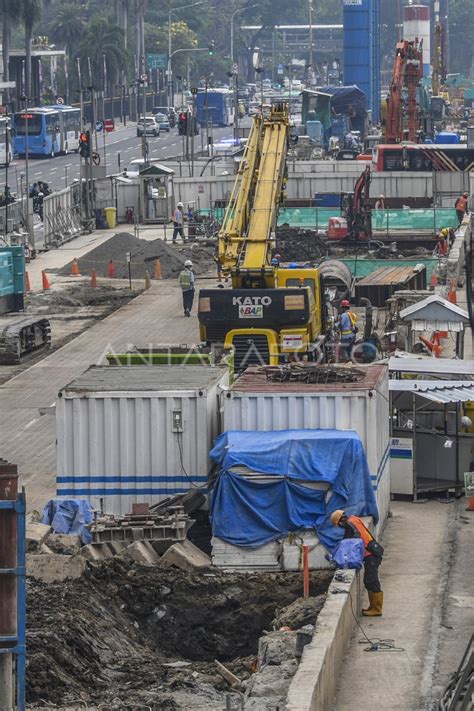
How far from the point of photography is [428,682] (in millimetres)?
17969

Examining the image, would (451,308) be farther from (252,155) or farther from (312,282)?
(252,155)

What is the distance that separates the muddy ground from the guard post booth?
5019 cm

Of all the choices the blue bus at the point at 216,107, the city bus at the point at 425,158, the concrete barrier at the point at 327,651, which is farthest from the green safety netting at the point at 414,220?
the blue bus at the point at 216,107

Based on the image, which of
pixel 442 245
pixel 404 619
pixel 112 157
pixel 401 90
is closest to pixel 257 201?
pixel 442 245

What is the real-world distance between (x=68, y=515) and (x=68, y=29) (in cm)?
14446

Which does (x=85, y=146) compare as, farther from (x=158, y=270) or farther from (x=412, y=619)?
(x=412, y=619)

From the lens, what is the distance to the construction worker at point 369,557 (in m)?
A: 20.4

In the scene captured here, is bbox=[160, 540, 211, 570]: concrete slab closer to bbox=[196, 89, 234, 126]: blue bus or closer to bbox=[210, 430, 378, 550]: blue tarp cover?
bbox=[210, 430, 378, 550]: blue tarp cover

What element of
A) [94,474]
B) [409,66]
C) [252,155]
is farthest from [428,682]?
[409,66]

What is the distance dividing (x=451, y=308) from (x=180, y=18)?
6667 inches

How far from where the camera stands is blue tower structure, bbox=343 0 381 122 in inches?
5586

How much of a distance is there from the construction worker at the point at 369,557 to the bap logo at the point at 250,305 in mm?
12196

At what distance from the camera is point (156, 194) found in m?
71.4

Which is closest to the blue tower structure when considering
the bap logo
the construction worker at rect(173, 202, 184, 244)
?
the construction worker at rect(173, 202, 184, 244)
